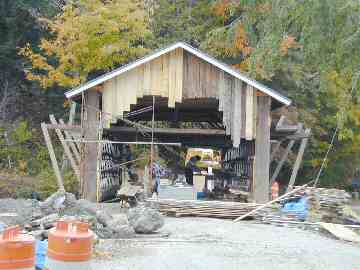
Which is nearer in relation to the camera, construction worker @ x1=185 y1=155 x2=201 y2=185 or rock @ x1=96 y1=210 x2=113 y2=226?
rock @ x1=96 y1=210 x2=113 y2=226

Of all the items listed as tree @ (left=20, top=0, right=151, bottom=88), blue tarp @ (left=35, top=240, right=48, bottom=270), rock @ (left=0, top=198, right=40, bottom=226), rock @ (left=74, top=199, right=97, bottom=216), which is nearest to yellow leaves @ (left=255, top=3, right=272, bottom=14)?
rock @ (left=74, top=199, right=97, bottom=216)

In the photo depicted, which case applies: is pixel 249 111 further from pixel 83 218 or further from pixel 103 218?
pixel 83 218

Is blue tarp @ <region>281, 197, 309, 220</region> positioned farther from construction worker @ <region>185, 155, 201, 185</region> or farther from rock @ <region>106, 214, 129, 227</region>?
construction worker @ <region>185, 155, 201, 185</region>

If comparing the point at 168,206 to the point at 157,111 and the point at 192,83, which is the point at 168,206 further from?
the point at 157,111

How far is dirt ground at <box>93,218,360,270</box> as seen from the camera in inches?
432

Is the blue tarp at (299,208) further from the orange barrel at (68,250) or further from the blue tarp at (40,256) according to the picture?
the orange barrel at (68,250)

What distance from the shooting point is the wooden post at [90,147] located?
770 inches

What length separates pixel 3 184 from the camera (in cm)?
2538

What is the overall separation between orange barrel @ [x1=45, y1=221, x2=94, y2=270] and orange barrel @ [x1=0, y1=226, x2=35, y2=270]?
0.43m

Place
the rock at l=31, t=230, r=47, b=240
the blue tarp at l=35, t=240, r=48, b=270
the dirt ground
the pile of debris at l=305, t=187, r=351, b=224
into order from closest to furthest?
1. the blue tarp at l=35, t=240, r=48, b=270
2. the dirt ground
3. the rock at l=31, t=230, r=47, b=240
4. the pile of debris at l=305, t=187, r=351, b=224

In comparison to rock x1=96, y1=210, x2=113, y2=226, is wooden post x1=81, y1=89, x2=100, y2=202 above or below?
above

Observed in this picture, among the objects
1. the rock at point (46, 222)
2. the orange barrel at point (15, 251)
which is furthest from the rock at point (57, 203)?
the orange barrel at point (15, 251)

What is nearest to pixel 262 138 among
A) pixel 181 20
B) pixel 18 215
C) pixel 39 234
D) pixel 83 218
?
pixel 83 218

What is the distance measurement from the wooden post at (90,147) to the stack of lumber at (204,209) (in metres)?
2.49
